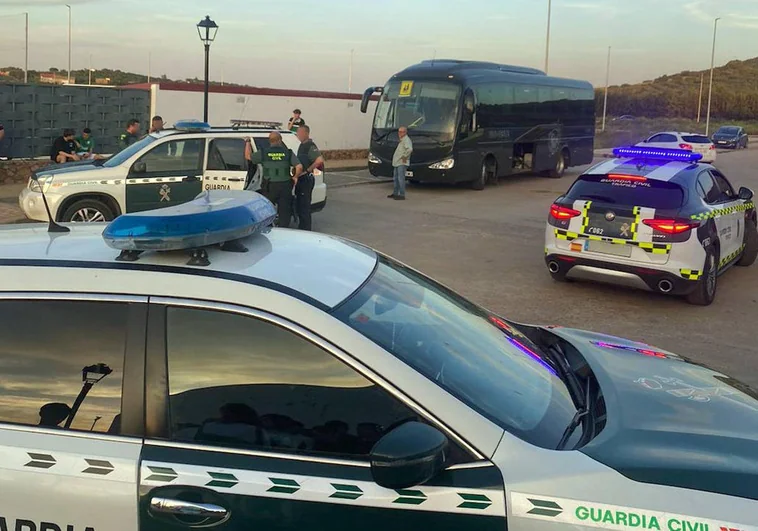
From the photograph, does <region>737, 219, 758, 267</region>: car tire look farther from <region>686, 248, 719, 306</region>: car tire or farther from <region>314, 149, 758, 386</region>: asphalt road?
<region>686, 248, 719, 306</region>: car tire

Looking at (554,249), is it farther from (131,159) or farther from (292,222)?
(131,159)

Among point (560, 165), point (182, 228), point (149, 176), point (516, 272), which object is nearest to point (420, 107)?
point (560, 165)

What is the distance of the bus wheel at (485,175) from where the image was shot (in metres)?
21.2

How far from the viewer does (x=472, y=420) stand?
2275 millimetres

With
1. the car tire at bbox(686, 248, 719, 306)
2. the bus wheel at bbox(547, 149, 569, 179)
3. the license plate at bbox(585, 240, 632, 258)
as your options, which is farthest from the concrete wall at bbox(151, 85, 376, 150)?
the car tire at bbox(686, 248, 719, 306)

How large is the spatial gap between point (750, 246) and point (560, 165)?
15340mm

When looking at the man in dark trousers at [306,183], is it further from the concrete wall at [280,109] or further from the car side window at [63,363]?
the concrete wall at [280,109]

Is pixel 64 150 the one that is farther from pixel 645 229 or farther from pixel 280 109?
pixel 280 109

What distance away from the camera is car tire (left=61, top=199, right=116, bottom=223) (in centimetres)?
1131

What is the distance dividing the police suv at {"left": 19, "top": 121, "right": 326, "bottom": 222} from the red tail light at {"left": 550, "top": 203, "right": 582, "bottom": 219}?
4913mm

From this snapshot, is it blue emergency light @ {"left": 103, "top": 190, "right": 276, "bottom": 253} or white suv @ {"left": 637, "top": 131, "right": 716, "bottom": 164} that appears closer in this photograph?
blue emergency light @ {"left": 103, "top": 190, "right": 276, "bottom": 253}

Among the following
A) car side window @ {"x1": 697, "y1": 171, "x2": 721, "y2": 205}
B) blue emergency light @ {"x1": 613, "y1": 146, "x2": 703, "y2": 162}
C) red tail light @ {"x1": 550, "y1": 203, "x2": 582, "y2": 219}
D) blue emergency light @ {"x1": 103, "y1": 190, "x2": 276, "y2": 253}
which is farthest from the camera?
blue emergency light @ {"x1": 613, "y1": 146, "x2": 703, "y2": 162}

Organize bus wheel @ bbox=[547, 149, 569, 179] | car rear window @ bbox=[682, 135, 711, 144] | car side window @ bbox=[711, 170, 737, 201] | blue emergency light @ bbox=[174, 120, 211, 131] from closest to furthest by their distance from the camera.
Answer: car side window @ bbox=[711, 170, 737, 201]
blue emergency light @ bbox=[174, 120, 211, 131]
bus wheel @ bbox=[547, 149, 569, 179]
car rear window @ bbox=[682, 135, 711, 144]

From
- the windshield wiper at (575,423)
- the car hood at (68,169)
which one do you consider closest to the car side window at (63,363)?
the windshield wiper at (575,423)
